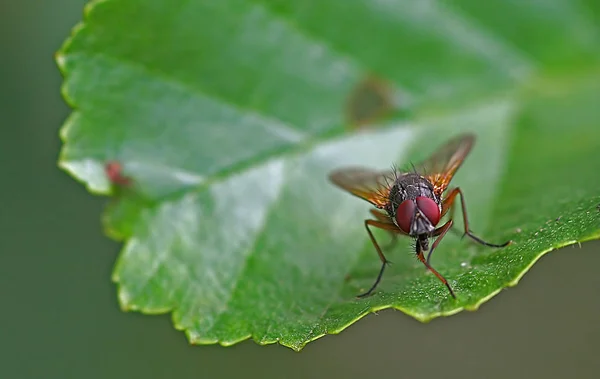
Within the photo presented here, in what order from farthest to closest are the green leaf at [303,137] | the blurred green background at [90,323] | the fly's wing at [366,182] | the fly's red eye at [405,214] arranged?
1. the blurred green background at [90,323]
2. the fly's wing at [366,182]
3. the green leaf at [303,137]
4. the fly's red eye at [405,214]

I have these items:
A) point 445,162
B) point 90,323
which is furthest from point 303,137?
point 90,323

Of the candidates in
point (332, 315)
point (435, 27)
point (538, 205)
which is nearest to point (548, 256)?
point (538, 205)

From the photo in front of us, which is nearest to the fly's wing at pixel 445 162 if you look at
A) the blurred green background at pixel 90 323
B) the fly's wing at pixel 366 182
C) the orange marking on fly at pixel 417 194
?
the orange marking on fly at pixel 417 194

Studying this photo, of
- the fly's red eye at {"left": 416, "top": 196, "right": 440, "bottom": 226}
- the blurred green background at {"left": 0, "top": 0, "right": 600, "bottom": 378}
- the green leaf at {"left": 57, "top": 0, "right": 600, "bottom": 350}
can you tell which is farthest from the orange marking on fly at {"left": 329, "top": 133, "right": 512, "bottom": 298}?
the blurred green background at {"left": 0, "top": 0, "right": 600, "bottom": 378}

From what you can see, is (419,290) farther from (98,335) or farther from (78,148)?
(98,335)

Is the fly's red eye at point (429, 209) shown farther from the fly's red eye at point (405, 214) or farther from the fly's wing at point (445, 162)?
the fly's wing at point (445, 162)
